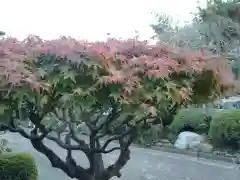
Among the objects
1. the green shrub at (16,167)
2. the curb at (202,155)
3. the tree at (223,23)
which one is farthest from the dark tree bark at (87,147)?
the tree at (223,23)

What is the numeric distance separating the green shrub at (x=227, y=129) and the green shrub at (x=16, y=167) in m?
5.49

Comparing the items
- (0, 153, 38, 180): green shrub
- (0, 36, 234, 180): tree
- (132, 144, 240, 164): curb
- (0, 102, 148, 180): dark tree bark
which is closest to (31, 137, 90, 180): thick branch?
(0, 102, 148, 180): dark tree bark

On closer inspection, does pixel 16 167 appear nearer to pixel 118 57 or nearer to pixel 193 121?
pixel 118 57

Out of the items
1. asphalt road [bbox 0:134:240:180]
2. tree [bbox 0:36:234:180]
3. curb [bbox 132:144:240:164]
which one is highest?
tree [bbox 0:36:234:180]

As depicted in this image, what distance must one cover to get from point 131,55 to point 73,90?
0.70 meters

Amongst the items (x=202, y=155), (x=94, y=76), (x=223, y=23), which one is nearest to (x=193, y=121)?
(x=202, y=155)

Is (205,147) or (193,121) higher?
(193,121)

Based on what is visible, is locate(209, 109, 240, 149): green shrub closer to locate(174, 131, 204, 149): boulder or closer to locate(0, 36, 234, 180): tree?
locate(174, 131, 204, 149): boulder

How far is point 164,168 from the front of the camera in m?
9.09

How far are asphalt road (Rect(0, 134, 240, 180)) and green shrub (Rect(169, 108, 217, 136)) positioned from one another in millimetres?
1325

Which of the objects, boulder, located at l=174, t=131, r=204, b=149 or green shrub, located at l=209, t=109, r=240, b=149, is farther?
boulder, located at l=174, t=131, r=204, b=149

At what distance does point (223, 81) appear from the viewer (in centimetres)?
378

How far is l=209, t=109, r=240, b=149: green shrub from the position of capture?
971 centimetres

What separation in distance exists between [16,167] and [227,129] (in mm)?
5720
